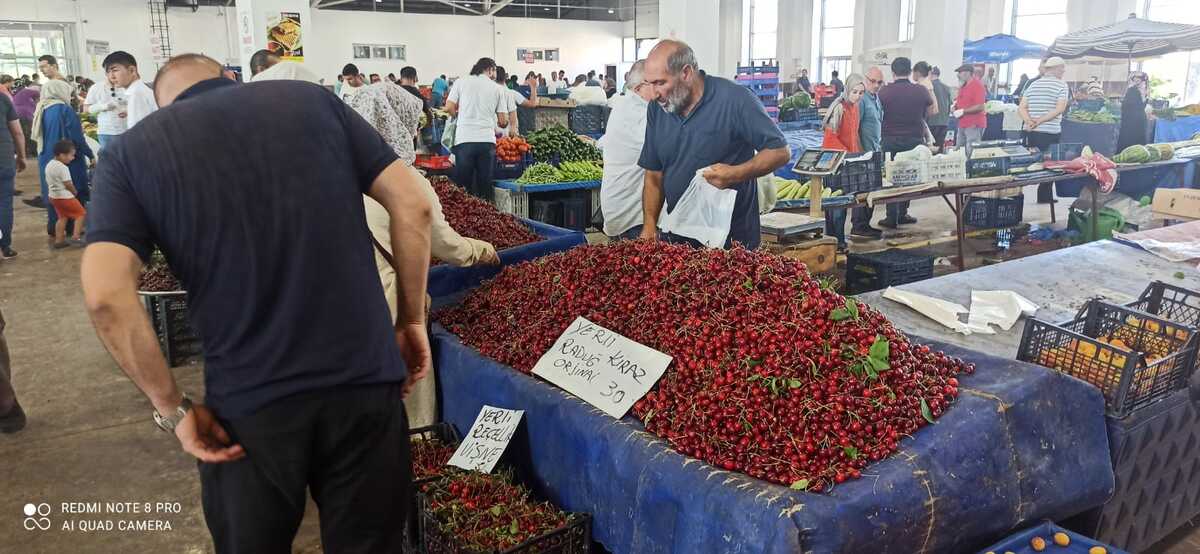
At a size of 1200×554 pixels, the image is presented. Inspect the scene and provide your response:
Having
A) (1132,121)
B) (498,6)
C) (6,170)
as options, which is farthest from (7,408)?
(498,6)

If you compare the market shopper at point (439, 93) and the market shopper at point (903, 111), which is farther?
the market shopper at point (439, 93)

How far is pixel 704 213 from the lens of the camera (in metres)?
3.49

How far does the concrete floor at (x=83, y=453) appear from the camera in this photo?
9.62 feet

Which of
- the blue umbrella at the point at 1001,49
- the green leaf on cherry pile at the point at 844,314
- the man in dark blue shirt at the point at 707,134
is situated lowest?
the green leaf on cherry pile at the point at 844,314

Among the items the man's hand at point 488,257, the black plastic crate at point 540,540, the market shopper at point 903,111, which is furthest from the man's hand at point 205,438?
the market shopper at point 903,111

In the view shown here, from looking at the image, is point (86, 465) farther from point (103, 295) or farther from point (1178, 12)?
point (1178, 12)

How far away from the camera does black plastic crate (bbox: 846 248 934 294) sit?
16.5ft

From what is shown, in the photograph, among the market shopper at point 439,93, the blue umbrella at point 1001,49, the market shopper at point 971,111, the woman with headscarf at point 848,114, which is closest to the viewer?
the woman with headscarf at point 848,114

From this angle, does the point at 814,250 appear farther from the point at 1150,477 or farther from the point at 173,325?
the point at 173,325

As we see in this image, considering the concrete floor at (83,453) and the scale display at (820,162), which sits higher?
the scale display at (820,162)

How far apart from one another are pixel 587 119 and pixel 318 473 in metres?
11.3

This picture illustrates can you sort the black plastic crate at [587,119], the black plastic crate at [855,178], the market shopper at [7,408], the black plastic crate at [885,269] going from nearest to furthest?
the market shopper at [7,408], the black plastic crate at [885,269], the black plastic crate at [855,178], the black plastic crate at [587,119]

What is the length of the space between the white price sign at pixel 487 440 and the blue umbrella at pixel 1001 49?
17055 millimetres

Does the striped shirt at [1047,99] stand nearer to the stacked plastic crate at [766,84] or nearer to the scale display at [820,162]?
the stacked plastic crate at [766,84]
